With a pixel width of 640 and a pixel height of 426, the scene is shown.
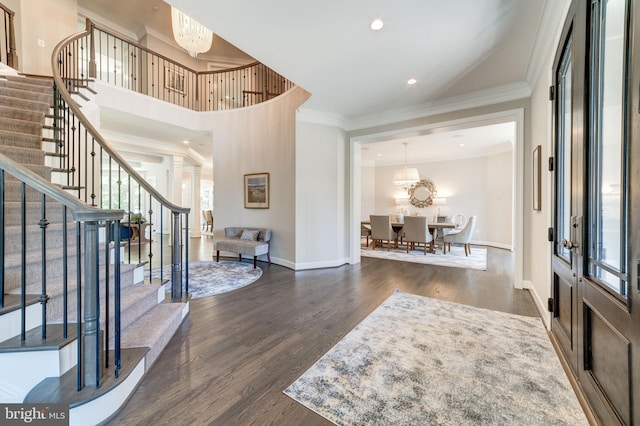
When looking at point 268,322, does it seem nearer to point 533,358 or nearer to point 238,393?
point 238,393

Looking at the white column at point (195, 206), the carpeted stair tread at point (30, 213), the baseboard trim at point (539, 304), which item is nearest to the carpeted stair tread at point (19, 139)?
the carpeted stair tread at point (30, 213)

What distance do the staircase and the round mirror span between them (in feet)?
27.0

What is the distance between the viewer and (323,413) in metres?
1.42

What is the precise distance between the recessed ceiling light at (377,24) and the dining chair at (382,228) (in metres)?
4.73

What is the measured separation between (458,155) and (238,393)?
29.4 feet

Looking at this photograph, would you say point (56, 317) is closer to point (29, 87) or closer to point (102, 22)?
point (29, 87)

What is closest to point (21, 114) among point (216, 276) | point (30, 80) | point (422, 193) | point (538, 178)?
point (30, 80)

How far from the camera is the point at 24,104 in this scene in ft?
10.5

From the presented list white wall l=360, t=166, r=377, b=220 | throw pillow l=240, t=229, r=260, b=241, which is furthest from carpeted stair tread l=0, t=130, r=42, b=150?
white wall l=360, t=166, r=377, b=220

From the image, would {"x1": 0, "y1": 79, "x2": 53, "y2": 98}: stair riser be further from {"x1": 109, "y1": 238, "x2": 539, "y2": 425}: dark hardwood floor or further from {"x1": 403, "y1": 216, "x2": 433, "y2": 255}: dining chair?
{"x1": 403, "y1": 216, "x2": 433, "y2": 255}: dining chair

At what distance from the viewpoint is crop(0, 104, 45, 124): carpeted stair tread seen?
2941mm

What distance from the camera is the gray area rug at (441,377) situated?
1.42m

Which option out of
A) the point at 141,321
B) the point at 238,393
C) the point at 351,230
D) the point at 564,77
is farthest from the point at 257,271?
the point at 564,77

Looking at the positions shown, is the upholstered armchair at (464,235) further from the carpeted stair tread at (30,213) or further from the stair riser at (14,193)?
the stair riser at (14,193)
